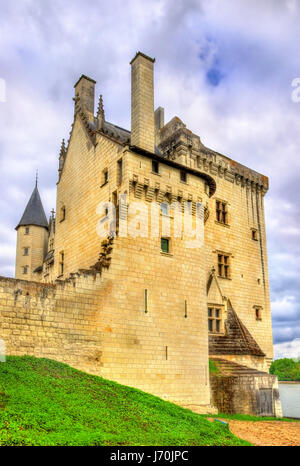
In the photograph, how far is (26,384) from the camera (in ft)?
42.9

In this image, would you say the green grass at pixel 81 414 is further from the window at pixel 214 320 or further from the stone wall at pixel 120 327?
the window at pixel 214 320

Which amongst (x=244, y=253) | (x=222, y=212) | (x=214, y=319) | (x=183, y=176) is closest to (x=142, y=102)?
(x=183, y=176)

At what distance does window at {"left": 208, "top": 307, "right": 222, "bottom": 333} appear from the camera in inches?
1024

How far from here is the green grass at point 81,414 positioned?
1037 cm

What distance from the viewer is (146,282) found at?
19609 millimetres

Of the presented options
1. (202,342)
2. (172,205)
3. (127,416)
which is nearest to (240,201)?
(172,205)

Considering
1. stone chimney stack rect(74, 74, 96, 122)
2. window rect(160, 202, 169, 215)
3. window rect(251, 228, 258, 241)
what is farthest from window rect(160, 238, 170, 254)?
window rect(251, 228, 258, 241)

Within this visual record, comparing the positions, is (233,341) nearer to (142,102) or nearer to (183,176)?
(183,176)

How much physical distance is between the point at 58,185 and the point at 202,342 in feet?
42.9

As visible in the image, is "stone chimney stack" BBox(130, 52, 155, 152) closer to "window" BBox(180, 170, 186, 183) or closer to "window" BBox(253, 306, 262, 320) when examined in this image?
"window" BBox(180, 170, 186, 183)

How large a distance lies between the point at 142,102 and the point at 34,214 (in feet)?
67.9

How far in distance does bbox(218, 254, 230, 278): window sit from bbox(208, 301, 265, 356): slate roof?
8.86ft
